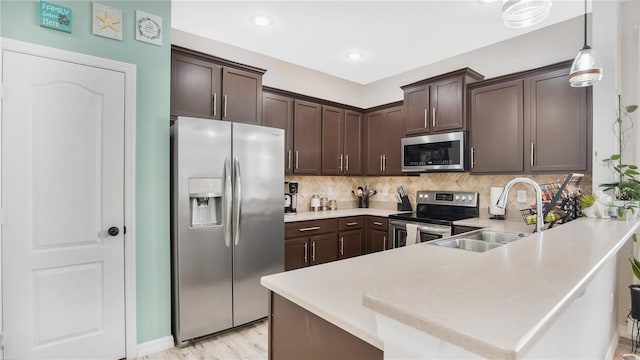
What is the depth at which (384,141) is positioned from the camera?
165 inches

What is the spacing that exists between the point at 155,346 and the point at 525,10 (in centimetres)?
323

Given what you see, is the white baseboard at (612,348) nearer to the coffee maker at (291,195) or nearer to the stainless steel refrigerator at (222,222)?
the stainless steel refrigerator at (222,222)

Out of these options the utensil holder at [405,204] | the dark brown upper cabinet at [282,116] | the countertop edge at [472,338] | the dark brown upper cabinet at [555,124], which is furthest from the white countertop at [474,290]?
the utensil holder at [405,204]

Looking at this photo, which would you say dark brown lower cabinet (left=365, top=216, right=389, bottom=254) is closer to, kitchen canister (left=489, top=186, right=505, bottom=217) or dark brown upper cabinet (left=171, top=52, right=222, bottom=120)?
kitchen canister (left=489, top=186, right=505, bottom=217)

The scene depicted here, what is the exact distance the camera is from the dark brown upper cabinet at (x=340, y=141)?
403 cm

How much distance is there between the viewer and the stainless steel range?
3186 mm

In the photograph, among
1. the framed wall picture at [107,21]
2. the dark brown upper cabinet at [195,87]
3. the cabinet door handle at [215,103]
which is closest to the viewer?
the framed wall picture at [107,21]

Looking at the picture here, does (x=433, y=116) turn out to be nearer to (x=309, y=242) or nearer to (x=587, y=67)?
(x=587, y=67)

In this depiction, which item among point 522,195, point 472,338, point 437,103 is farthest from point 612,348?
point 472,338

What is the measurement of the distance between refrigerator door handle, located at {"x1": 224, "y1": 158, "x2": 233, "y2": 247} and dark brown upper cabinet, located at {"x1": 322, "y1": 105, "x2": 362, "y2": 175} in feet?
5.23

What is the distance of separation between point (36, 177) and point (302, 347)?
6.42 ft

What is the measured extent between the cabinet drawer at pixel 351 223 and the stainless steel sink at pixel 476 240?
1.67 metres

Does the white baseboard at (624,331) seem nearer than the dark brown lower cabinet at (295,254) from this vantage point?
Yes

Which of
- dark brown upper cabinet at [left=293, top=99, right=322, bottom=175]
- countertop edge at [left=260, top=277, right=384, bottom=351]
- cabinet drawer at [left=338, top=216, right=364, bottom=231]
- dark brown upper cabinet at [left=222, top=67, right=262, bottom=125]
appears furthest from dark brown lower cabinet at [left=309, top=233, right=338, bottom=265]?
countertop edge at [left=260, top=277, right=384, bottom=351]
